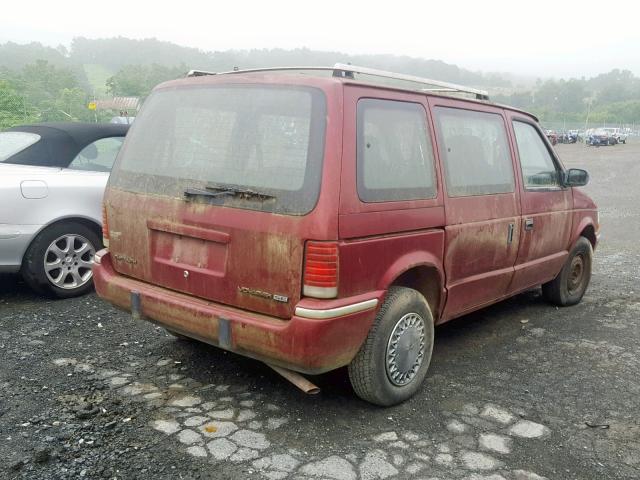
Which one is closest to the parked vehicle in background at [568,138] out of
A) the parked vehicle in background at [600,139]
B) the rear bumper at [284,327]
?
the parked vehicle in background at [600,139]

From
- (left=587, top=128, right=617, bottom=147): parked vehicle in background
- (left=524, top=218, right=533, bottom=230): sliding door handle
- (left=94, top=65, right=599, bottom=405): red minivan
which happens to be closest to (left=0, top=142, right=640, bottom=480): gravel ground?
(left=94, top=65, right=599, bottom=405): red minivan

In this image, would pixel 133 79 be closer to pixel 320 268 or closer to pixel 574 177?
pixel 574 177

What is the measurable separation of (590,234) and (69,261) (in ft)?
16.0

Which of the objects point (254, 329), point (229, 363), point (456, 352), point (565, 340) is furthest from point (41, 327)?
point (565, 340)

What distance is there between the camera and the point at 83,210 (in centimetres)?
530

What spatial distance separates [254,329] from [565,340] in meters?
2.90

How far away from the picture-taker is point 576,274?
5.75 m

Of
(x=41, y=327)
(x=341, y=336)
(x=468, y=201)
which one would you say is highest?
(x=468, y=201)

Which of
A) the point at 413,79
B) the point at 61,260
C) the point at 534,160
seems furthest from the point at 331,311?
the point at 61,260

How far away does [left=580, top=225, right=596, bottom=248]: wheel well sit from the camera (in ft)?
18.6

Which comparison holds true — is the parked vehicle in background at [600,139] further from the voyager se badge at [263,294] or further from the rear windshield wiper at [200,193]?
the voyager se badge at [263,294]

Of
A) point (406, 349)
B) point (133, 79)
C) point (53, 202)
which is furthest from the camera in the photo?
point (133, 79)

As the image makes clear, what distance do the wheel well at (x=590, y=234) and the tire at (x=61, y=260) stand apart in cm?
453

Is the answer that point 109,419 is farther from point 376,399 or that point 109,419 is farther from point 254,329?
point 376,399
